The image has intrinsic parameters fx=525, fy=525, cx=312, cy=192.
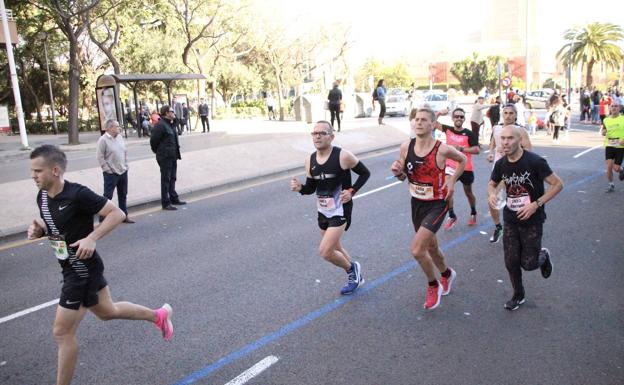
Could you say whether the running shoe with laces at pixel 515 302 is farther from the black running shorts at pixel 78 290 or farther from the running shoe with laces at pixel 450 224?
the black running shorts at pixel 78 290

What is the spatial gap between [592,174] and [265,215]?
8.10 m

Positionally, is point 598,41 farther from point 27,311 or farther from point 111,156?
point 27,311

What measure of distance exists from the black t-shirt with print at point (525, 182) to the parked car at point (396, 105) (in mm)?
31599

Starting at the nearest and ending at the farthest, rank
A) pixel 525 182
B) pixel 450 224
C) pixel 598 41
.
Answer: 1. pixel 525 182
2. pixel 450 224
3. pixel 598 41

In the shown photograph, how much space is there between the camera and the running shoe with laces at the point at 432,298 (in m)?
5.02

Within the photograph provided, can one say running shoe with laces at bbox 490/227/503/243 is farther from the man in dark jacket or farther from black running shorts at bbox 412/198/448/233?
the man in dark jacket

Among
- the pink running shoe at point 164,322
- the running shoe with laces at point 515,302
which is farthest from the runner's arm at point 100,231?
the running shoe with laces at point 515,302

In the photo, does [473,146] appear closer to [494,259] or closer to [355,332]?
[494,259]

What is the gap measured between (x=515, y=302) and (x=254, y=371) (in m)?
2.58

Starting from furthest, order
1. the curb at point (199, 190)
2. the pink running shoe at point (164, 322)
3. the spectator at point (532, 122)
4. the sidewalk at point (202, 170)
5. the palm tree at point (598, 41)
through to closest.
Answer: the palm tree at point (598, 41), the spectator at point (532, 122), the sidewalk at point (202, 170), the curb at point (199, 190), the pink running shoe at point (164, 322)

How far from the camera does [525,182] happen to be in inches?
190

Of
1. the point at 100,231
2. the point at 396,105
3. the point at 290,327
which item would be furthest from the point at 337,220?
the point at 396,105

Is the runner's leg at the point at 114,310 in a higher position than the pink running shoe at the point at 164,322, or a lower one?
higher

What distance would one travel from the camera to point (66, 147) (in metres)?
23.2
